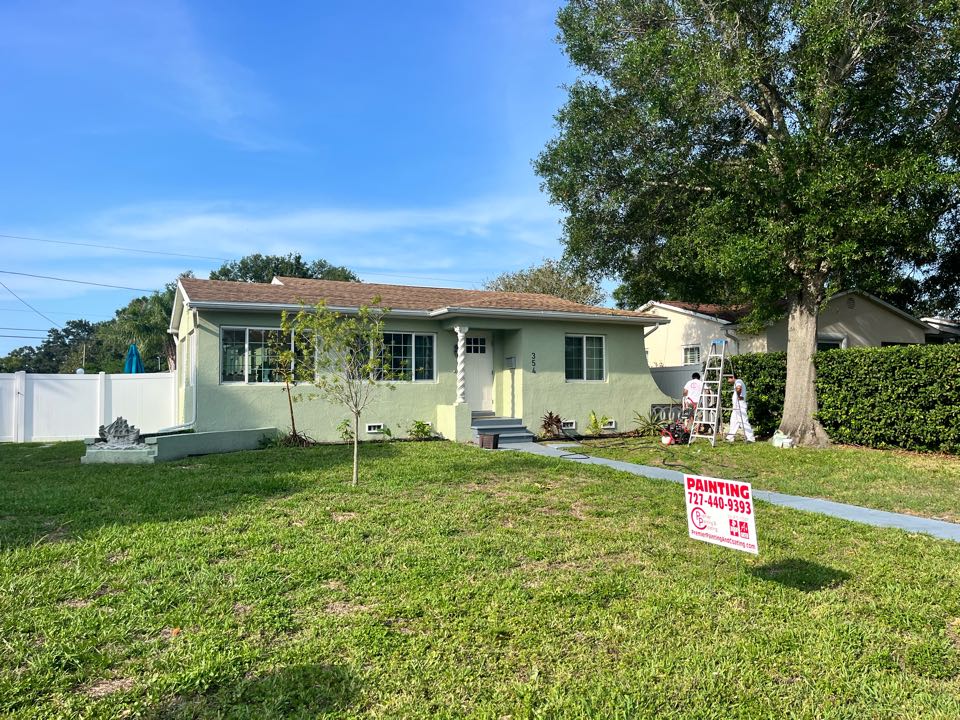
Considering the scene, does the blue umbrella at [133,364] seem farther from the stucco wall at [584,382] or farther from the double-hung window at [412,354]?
the stucco wall at [584,382]

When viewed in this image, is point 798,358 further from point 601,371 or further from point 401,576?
point 401,576

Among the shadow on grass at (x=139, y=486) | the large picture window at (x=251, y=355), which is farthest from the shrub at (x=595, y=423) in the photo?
the shadow on grass at (x=139, y=486)

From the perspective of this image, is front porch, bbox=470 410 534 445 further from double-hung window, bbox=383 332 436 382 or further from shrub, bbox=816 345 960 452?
shrub, bbox=816 345 960 452

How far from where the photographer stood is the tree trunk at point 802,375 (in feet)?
44.0

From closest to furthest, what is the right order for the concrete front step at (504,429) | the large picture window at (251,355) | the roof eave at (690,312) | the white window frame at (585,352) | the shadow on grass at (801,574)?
1. the shadow on grass at (801,574)
2. the large picture window at (251,355)
3. the concrete front step at (504,429)
4. the white window frame at (585,352)
5. the roof eave at (690,312)

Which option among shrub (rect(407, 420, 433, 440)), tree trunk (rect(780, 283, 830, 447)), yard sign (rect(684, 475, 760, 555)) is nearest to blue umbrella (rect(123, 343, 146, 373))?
shrub (rect(407, 420, 433, 440))

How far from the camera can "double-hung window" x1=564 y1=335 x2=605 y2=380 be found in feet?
51.1

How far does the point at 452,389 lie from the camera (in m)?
14.9

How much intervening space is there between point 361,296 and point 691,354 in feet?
40.9

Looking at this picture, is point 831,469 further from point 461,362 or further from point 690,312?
point 690,312

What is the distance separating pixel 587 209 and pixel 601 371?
14.6ft

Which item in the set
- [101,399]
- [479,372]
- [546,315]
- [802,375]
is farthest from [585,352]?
[101,399]

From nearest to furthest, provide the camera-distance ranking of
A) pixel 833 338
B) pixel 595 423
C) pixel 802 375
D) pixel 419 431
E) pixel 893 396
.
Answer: pixel 893 396, pixel 802 375, pixel 419 431, pixel 595 423, pixel 833 338

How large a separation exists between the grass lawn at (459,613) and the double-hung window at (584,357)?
865cm
